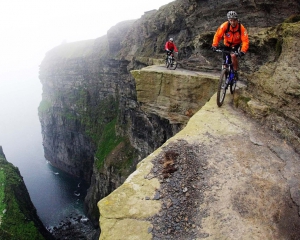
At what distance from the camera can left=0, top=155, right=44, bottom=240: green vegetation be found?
36.2 meters

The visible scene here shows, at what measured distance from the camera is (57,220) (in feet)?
181

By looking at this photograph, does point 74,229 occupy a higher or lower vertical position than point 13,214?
lower

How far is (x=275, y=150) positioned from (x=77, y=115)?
7196cm

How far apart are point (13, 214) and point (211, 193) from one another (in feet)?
132

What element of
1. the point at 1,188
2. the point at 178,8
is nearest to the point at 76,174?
the point at 1,188

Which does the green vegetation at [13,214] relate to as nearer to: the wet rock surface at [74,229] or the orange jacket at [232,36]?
the wet rock surface at [74,229]

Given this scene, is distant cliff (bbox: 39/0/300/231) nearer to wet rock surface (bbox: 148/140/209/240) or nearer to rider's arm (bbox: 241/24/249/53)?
rider's arm (bbox: 241/24/249/53)

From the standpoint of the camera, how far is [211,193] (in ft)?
25.5

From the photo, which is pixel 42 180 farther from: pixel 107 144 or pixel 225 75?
pixel 225 75

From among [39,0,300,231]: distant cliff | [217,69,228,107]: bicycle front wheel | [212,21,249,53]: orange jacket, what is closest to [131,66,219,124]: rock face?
[39,0,300,231]: distant cliff

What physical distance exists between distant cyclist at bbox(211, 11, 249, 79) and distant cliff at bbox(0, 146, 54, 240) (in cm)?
3644

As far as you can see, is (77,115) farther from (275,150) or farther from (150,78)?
(275,150)

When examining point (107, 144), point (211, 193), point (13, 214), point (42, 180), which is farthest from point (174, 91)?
point (42, 180)

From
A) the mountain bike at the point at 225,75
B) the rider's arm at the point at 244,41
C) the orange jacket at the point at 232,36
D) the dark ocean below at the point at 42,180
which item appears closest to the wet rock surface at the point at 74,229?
the dark ocean below at the point at 42,180
